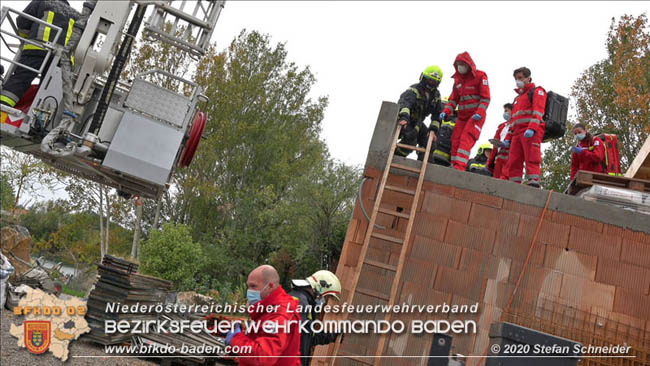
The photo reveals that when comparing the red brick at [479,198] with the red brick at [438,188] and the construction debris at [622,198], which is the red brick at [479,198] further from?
the construction debris at [622,198]

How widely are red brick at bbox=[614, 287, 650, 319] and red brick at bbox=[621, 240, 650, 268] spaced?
314mm

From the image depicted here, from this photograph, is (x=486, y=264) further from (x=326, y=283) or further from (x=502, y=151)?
(x=502, y=151)

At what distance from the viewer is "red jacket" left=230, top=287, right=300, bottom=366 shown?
3223 mm

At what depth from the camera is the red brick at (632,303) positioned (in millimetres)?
5805

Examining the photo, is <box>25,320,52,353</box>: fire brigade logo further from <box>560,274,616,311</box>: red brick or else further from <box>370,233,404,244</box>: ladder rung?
<box>560,274,616,311</box>: red brick

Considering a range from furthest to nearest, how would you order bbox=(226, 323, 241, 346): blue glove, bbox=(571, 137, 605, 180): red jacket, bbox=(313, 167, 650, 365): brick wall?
bbox=(571, 137, 605, 180): red jacket, bbox=(313, 167, 650, 365): brick wall, bbox=(226, 323, 241, 346): blue glove

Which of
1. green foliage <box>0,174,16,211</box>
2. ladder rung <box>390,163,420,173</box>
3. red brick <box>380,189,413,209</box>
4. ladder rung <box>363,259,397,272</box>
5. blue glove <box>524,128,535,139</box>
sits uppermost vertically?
blue glove <box>524,128,535,139</box>

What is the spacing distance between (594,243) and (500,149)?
11.5ft

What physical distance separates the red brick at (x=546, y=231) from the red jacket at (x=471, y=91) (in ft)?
6.69

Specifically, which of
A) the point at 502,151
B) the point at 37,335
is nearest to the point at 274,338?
the point at 502,151

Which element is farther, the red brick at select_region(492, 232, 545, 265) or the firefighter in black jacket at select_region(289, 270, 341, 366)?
the red brick at select_region(492, 232, 545, 265)

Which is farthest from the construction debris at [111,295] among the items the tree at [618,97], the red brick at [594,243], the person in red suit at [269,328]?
the tree at [618,97]

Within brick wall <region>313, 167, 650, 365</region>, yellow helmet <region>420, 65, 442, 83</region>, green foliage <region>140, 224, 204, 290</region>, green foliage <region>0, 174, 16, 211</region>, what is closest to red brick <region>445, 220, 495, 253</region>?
brick wall <region>313, 167, 650, 365</region>

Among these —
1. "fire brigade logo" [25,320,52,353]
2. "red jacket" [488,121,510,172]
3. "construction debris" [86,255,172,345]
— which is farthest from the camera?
"construction debris" [86,255,172,345]
